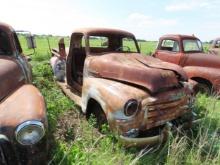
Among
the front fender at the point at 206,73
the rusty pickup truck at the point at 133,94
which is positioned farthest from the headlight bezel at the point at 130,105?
the front fender at the point at 206,73

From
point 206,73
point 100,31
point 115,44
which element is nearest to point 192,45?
point 206,73

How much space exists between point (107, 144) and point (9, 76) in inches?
66.1

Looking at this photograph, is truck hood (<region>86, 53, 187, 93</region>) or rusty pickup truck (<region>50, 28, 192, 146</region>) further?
truck hood (<region>86, 53, 187, 93</region>)

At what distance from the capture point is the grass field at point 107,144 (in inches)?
143

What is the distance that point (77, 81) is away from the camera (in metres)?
6.67

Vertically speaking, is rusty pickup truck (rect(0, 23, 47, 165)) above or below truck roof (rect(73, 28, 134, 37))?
below

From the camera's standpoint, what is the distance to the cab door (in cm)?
887

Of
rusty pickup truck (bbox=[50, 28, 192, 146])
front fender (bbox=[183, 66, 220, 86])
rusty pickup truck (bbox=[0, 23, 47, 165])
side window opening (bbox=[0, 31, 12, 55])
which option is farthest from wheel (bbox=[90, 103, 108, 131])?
front fender (bbox=[183, 66, 220, 86])

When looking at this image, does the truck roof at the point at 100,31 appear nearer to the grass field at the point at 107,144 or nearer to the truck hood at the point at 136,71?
the truck hood at the point at 136,71

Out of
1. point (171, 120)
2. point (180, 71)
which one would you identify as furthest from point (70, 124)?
point (180, 71)

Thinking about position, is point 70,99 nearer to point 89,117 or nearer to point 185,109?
point 89,117

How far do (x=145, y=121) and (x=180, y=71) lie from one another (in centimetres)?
128

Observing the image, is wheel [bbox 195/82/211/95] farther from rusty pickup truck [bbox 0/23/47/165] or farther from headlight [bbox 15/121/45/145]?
headlight [bbox 15/121/45/145]

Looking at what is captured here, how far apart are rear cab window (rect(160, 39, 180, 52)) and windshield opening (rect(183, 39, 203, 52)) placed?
233mm
